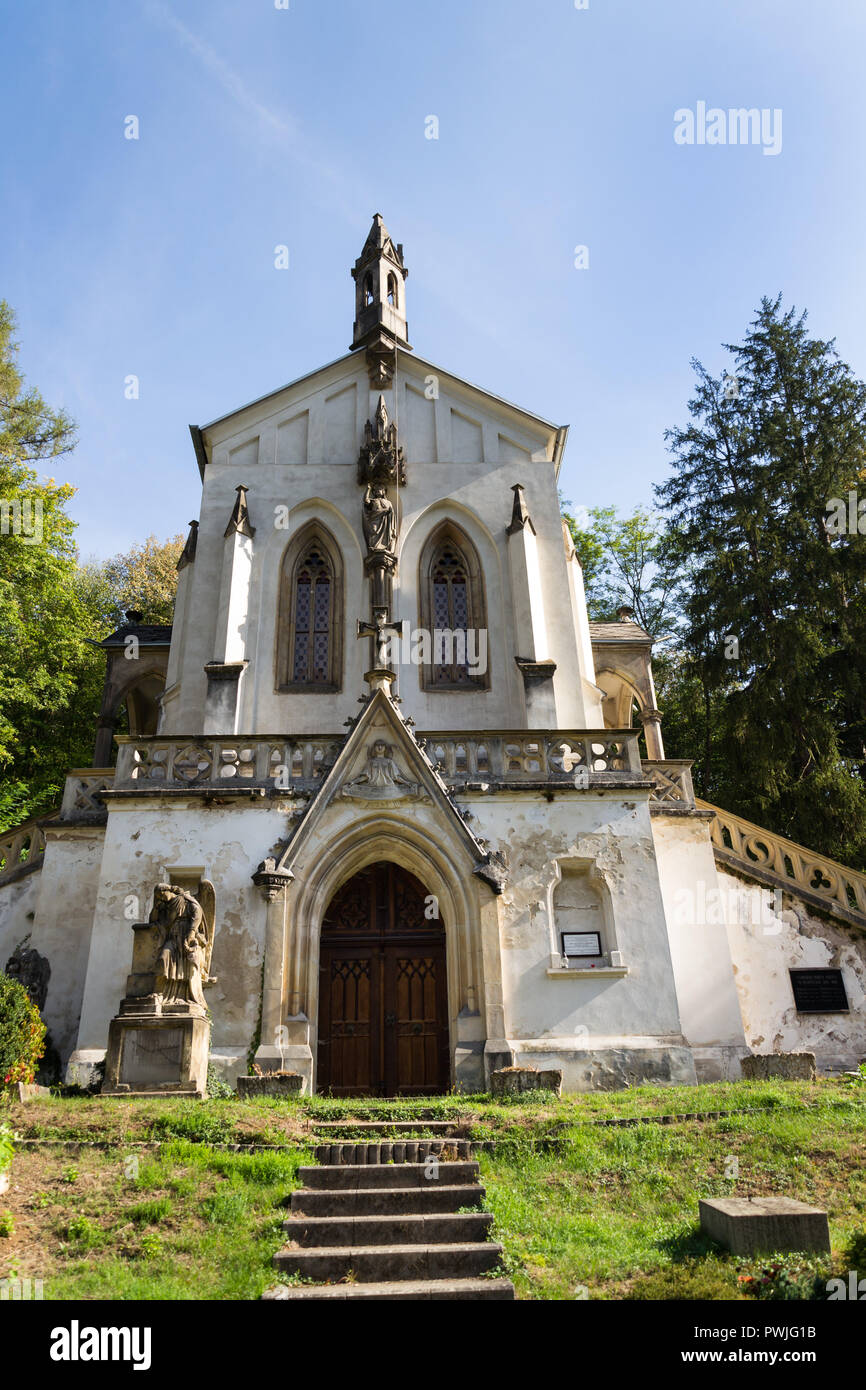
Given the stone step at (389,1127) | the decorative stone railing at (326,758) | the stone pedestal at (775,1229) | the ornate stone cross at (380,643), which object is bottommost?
the stone pedestal at (775,1229)

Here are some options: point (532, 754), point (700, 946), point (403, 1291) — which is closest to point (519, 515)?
point (532, 754)

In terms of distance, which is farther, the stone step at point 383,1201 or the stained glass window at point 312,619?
the stained glass window at point 312,619

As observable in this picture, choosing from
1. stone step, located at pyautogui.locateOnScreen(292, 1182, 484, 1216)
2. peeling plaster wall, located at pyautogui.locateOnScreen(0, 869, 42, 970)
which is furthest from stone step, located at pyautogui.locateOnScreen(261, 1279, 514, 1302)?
peeling plaster wall, located at pyautogui.locateOnScreen(0, 869, 42, 970)

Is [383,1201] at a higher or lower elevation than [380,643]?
lower

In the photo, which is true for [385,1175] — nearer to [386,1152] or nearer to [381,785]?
[386,1152]

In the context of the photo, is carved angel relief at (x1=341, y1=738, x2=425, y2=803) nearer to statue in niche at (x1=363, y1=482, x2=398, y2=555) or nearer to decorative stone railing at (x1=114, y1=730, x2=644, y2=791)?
decorative stone railing at (x1=114, y1=730, x2=644, y2=791)

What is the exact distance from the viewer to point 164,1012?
1163 cm

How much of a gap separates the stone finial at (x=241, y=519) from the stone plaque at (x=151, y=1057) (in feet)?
34.7

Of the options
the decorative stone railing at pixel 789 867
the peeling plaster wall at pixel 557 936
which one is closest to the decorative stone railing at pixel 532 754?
the peeling plaster wall at pixel 557 936

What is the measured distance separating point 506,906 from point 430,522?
8.99 metres

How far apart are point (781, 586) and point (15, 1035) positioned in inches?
768

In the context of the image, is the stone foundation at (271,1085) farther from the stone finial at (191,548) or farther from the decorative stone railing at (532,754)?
the stone finial at (191,548)

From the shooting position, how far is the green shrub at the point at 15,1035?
10.2 metres
